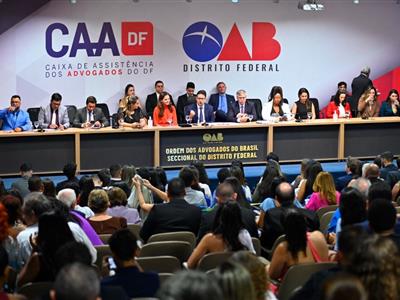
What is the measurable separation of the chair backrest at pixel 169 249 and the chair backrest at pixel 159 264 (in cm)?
50

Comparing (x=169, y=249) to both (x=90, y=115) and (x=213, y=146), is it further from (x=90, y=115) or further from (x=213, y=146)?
(x=90, y=115)

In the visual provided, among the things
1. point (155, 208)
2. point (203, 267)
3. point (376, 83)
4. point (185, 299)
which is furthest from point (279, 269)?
point (376, 83)

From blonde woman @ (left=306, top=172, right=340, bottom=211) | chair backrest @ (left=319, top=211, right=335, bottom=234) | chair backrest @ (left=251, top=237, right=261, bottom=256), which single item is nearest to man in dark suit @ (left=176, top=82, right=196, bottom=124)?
blonde woman @ (left=306, top=172, right=340, bottom=211)

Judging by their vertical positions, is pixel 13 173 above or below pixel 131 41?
below

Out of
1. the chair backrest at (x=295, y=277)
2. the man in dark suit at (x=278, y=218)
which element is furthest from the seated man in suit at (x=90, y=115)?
the chair backrest at (x=295, y=277)

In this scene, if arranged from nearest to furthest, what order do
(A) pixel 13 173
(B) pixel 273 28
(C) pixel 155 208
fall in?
(C) pixel 155 208
(A) pixel 13 173
(B) pixel 273 28

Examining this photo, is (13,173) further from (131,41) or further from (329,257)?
(329,257)

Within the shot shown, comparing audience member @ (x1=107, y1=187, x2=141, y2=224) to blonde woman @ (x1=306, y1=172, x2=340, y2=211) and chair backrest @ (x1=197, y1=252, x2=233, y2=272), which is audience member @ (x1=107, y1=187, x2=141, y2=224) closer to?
blonde woman @ (x1=306, y1=172, x2=340, y2=211)

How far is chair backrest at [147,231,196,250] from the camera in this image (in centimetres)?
599

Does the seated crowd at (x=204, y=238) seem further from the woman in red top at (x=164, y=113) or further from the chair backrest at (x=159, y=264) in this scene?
the woman in red top at (x=164, y=113)

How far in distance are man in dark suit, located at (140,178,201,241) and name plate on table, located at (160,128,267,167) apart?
534 cm

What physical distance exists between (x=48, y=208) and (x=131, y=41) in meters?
8.93

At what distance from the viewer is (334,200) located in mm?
7367

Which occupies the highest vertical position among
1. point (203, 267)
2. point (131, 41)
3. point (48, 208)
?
point (131, 41)
